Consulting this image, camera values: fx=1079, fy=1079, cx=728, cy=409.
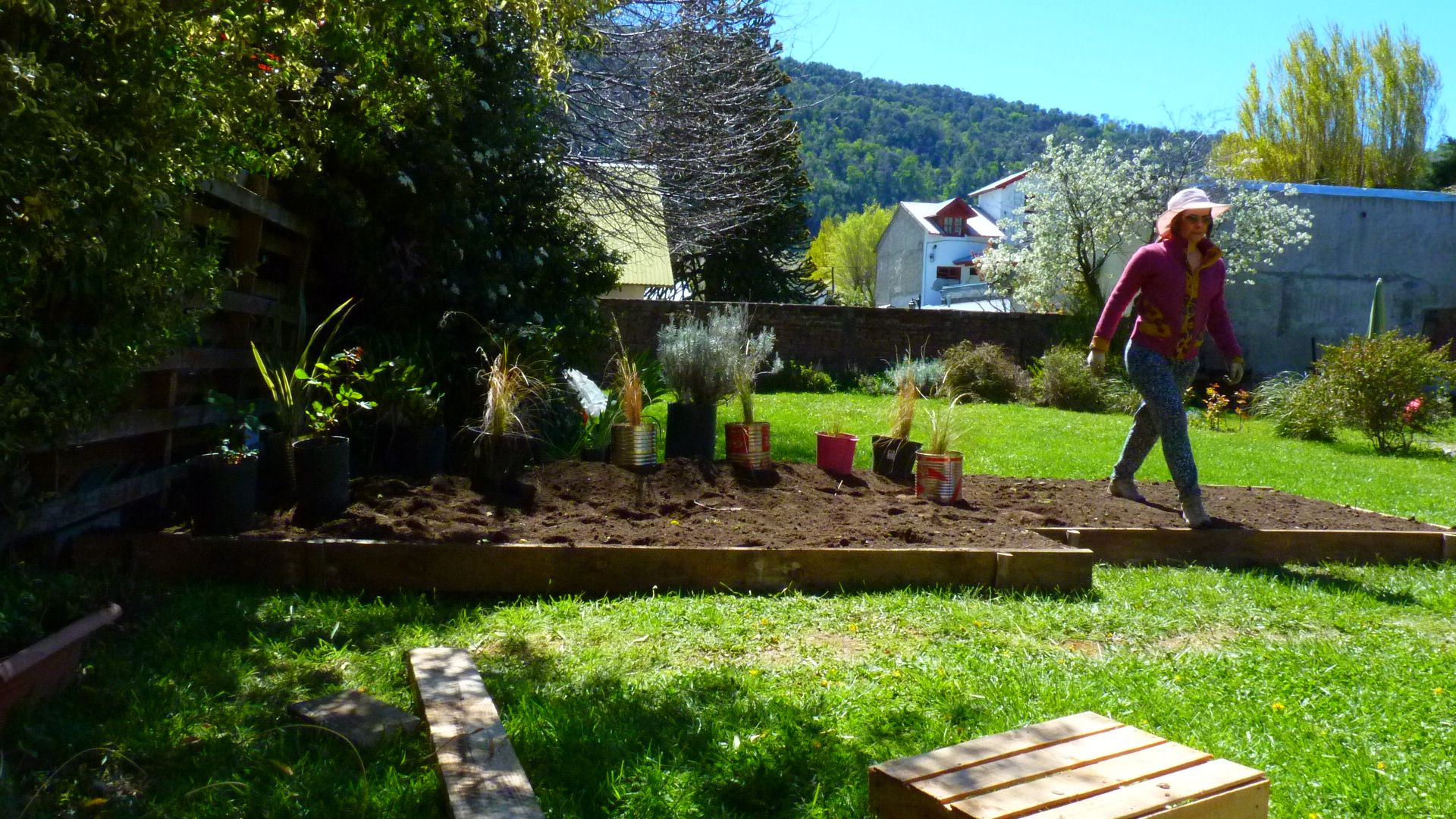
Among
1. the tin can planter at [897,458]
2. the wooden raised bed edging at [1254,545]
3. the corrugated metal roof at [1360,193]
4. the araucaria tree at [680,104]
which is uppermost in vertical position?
the corrugated metal roof at [1360,193]

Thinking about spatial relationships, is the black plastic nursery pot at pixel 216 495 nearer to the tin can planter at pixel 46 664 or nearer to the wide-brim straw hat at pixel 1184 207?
the tin can planter at pixel 46 664

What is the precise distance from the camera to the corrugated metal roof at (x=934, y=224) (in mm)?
58125

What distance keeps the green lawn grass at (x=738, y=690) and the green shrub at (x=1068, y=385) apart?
40.6 ft

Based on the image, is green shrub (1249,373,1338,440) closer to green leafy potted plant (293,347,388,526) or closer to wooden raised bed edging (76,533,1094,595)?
wooden raised bed edging (76,533,1094,595)

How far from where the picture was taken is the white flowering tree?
74.8 feet

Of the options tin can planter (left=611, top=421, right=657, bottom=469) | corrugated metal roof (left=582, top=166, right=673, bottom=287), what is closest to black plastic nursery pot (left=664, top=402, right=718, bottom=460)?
tin can planter (left=611, top=421, right=657, bottom=469)

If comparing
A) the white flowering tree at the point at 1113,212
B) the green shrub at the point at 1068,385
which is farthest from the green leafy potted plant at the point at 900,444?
the white flowering tree at the point at 1113,212

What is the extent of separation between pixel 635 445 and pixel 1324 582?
12.5ft

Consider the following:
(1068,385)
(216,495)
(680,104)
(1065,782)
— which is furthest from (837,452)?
(1068,385)

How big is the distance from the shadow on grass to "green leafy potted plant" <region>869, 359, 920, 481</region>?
209cm

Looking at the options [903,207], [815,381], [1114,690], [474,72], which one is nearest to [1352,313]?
[815,381]

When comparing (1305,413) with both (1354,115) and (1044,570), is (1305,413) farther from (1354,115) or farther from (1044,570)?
(1354,115)

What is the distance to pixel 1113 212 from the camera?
2331cm

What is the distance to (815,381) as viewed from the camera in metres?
19.0
